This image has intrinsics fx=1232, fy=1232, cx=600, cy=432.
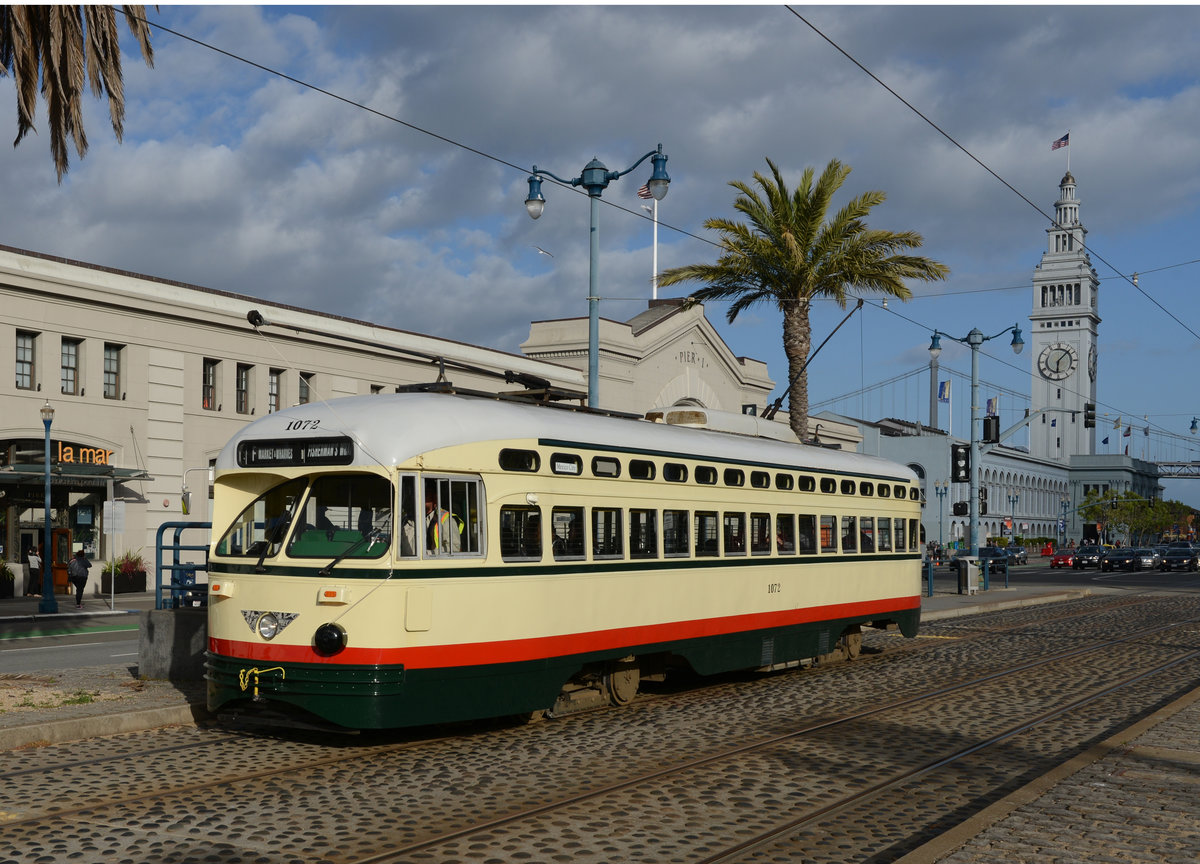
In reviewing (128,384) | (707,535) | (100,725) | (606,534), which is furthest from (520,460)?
(128,384)

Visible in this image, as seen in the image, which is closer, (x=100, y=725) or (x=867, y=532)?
(x=100, y=725)

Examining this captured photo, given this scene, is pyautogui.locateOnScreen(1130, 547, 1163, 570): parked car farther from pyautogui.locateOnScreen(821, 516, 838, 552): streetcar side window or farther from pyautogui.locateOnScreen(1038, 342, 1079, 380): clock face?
pyautogui.locateOnScreen(1038, 342, 1079, 380): clock face

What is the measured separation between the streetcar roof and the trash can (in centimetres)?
2655

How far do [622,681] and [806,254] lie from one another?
1770 cm

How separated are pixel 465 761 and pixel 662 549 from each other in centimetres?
379

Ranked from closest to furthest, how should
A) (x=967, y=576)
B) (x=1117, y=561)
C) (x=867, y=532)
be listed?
(x=867, y=532) → (x=967, y=576) → (x=1117, y=561)

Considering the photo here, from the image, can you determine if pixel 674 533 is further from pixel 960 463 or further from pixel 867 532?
pixel 960 463

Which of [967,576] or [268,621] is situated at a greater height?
[268,621]

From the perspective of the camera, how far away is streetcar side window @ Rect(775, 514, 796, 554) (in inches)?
612

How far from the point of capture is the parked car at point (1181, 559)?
74.5 m

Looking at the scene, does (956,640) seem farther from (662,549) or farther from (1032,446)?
(1032,446)

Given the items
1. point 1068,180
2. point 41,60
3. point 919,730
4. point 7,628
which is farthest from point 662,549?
point 1068,180

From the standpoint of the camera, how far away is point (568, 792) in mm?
9023

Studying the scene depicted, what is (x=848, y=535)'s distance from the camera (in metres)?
17.6
